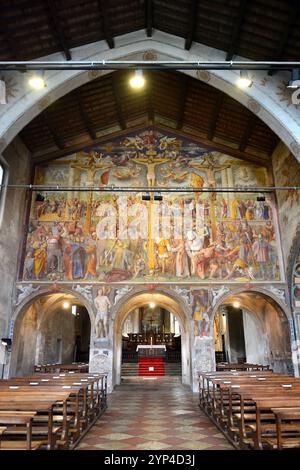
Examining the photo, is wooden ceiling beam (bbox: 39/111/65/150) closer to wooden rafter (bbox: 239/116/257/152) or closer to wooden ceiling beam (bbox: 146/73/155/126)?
wooden ceiling beam (bbox: 146/73/155/126)

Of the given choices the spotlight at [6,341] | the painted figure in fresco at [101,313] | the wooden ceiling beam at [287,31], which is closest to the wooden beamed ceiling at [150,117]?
the wooden ceiling beam at [287,31]

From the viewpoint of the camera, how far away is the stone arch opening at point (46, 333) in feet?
54.9

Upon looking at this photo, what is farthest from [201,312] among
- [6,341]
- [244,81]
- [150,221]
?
[244,81]

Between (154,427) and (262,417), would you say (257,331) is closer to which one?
(154,427)

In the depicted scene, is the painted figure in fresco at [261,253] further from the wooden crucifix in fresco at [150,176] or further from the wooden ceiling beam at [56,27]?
the wooden ceiling beam at [56,27]

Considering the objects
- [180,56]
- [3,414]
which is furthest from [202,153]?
[3,414]

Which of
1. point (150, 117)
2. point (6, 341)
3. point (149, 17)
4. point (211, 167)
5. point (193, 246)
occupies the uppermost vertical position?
point (150, 117)

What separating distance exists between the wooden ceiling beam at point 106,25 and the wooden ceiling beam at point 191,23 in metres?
2.83

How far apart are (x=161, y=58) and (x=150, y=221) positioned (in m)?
7.24

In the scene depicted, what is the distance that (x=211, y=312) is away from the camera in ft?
54.5

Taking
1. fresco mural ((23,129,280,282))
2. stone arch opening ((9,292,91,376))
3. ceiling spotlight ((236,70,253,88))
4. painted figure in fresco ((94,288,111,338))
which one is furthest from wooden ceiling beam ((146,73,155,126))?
stone arch opening ((9,292,91,376))

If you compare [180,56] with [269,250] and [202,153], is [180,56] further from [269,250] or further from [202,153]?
[269,250]

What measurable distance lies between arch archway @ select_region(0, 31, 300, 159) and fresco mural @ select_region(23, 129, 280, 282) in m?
4.00

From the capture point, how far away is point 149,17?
44.9 ft
